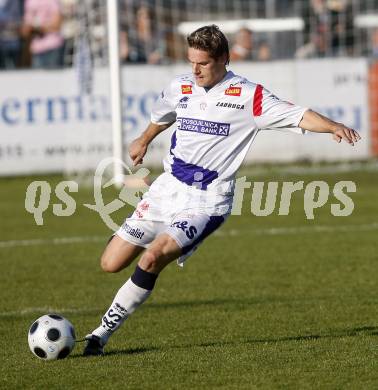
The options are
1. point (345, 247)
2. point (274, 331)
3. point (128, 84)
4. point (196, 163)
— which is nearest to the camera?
point (196, 163)

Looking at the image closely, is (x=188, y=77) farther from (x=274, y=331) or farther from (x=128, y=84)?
(x=128, y=84)

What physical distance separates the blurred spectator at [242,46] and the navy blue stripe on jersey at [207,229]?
15.9 meters

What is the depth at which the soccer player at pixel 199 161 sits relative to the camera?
7527 millimetres

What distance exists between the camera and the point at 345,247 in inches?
516

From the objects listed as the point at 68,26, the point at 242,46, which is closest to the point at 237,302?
the point at 242,46

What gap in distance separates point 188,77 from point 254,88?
0.55m

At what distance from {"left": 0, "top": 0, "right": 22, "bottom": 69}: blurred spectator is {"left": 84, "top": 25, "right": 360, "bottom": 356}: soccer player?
16267mm

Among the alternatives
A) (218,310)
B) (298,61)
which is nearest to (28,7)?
(298,61)

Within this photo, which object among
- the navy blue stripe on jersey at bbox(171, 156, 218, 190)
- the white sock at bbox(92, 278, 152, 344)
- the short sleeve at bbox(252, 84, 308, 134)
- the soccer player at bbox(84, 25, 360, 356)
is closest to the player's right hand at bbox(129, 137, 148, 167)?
the soccer player at bbox(84, 25, 360, 356)

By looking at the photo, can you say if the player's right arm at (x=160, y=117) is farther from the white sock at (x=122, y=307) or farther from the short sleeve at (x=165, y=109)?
the white sock at (x=122, y=307)

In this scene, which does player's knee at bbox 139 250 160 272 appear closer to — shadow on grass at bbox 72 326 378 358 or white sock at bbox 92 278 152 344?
white sock at bbox 92 278 152 344

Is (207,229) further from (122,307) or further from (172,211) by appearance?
(122,307)

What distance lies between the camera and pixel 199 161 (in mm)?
7703

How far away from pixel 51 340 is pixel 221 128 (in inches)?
73.1
